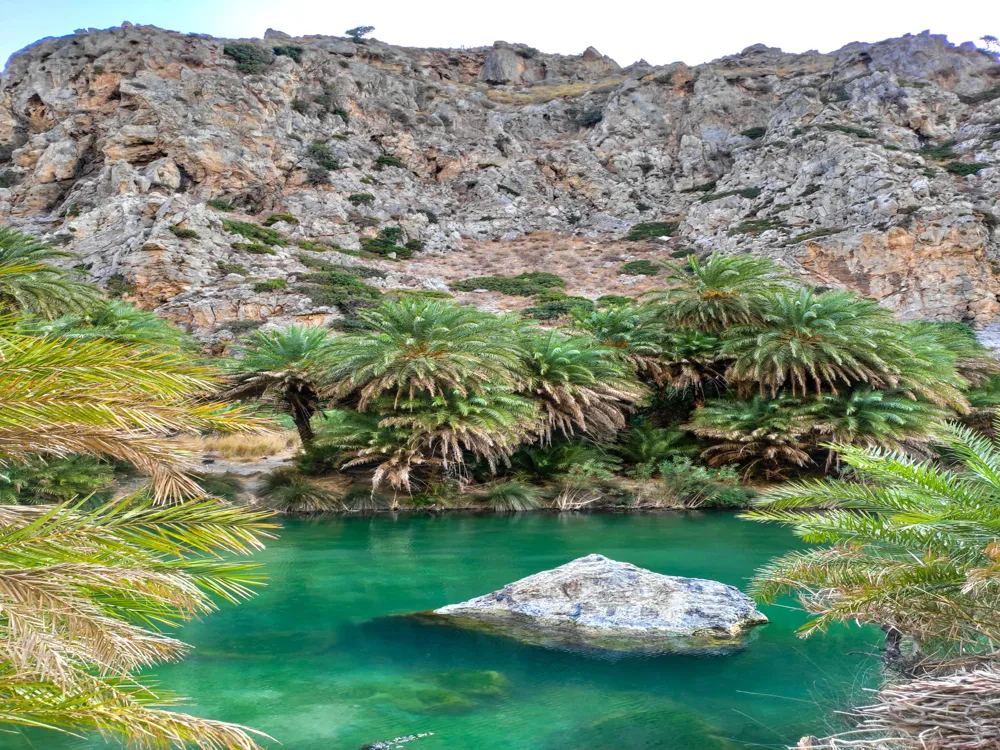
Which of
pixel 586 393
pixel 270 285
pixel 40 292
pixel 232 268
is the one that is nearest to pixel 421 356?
pixel 586 393

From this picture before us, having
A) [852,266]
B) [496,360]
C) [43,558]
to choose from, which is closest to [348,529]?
[496,360]

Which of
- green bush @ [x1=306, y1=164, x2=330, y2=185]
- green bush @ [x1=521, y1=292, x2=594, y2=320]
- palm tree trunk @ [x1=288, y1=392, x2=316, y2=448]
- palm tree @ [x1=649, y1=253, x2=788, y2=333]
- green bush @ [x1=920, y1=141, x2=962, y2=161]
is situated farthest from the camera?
green bush @ [x1=306, y1=164, x2=330, y2=185]

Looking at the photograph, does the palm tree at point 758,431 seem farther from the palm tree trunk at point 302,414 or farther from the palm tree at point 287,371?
the palm tree trunk at point 302,414

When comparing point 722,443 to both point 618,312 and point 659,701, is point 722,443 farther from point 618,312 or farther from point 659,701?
point 659,701

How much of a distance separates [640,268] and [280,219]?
20126 mm

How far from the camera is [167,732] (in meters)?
1.92

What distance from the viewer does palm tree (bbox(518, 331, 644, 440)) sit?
40.4ft

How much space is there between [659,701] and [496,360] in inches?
331

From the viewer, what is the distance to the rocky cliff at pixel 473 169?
29.8 m

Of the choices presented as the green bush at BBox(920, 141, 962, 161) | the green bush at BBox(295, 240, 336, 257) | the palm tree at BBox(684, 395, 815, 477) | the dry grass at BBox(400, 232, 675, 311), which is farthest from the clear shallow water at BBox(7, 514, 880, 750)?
the green bush at BBox(920, 141, 962, 161)

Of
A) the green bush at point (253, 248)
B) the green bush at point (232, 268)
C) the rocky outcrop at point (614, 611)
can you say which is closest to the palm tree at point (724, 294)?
the rocky outcrop at point (614, 611)

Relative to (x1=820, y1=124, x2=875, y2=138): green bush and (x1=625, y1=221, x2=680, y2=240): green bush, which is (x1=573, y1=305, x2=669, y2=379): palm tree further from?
(x1=820, y1=124, x2=875, y2=138): green bush

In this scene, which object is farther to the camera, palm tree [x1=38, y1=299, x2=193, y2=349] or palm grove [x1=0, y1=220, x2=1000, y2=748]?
palm tree [x1=38, y1=299, x2=193, y2=349]

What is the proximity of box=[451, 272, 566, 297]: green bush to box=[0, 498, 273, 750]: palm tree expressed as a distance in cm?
3286
